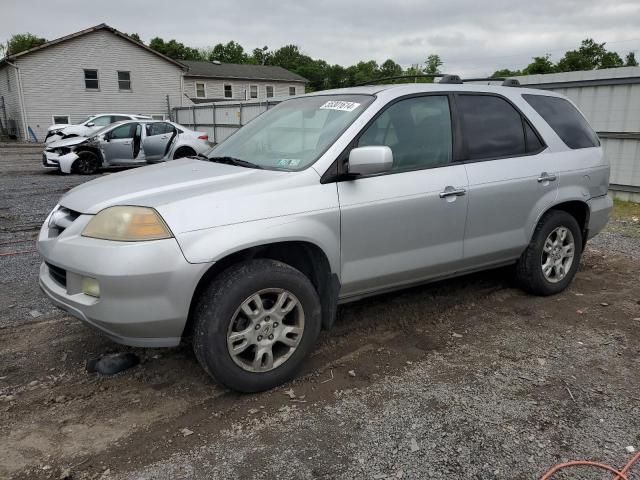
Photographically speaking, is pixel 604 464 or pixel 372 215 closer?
pixel 604 464

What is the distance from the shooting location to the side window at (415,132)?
3.59m

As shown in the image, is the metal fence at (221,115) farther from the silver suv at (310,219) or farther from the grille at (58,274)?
the grille at (58,274)

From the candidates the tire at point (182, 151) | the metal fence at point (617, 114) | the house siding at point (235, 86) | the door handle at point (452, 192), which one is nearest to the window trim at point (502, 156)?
the door handle at point (452, 192)

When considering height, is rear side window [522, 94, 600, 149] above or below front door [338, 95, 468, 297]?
above

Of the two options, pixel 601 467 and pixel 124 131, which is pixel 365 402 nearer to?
pixel 601 467

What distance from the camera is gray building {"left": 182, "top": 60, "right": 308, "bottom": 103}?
40344 mm

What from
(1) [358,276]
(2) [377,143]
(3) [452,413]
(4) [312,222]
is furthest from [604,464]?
(2) [377,143]

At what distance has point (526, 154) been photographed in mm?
4305

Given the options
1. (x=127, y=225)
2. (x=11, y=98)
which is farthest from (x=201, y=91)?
(x=127, y=225)

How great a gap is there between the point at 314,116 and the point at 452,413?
2.22 m

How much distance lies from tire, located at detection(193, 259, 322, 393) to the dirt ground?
18 centimetres

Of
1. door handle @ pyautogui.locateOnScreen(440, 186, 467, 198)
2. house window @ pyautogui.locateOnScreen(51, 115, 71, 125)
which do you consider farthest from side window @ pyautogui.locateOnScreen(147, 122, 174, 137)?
house window @ pyautogui.locateOnScreen(51, 115, 71, 125)

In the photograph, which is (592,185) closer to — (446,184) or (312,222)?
(446,184)

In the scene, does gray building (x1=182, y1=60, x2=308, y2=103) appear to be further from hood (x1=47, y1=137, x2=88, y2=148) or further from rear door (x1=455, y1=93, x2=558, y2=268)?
rear door (x1=455, y1=93, x2=558, y2=268)
